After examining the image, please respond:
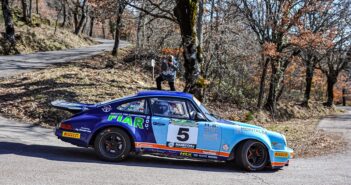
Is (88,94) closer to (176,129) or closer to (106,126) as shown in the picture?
(106,126)

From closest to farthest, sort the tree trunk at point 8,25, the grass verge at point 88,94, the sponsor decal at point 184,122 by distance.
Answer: the sponsor decal at point 184,122 < the grass verge at point 88,94 < the tree trunk at point 8,25

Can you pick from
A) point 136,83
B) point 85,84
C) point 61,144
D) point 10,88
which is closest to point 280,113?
point 136,83

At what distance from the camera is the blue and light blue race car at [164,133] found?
7.79 meters

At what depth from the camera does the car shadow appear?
7.75 m

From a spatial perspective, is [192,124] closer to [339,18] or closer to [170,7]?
[170,7]

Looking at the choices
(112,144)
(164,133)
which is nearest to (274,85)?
(164,133)

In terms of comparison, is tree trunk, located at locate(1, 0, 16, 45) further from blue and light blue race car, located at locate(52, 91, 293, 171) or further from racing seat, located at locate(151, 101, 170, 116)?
racing seat, located at locate(151, 101, 170, 116)

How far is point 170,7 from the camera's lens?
1803 cm

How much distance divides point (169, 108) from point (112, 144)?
4.51 feet

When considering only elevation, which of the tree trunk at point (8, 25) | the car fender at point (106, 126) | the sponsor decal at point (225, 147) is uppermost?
the tree trunk at point (8, 25)

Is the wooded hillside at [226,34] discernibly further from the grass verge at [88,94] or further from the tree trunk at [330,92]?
the tree trunk at [330,92]

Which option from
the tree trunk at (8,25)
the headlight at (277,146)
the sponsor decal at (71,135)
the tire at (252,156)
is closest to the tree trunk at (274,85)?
the headlight at (277,146)

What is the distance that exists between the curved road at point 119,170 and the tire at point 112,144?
0.18 m

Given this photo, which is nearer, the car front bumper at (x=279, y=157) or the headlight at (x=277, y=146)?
the car front bumper at (x=279, y=157)
